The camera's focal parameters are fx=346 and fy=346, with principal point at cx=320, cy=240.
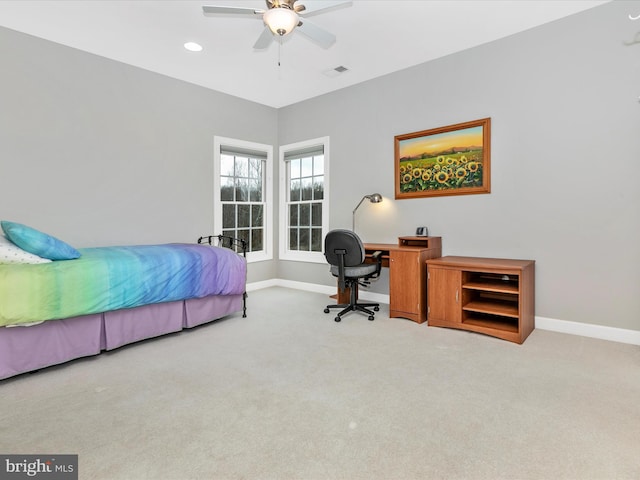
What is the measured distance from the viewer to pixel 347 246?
3531 millimetres

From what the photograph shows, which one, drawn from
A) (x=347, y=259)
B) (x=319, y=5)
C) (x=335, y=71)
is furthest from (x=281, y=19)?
(x=347, y=259)

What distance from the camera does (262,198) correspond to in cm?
536

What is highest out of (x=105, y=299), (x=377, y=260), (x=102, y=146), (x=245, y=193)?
(x=102, y=146)

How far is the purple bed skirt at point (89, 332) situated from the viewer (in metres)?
2.28

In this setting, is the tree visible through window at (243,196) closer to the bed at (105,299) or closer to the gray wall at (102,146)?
the gray wall at (102,146)

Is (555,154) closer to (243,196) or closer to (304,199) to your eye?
(304,199)

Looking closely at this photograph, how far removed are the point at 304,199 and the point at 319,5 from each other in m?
3.04

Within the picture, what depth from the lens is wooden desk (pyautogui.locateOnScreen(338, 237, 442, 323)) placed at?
11.6 feet

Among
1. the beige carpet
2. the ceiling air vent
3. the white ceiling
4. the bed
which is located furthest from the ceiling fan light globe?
the beige carpet

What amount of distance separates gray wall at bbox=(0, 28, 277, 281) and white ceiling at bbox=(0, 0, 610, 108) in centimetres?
24

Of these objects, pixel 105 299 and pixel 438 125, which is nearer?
pixel 105 299

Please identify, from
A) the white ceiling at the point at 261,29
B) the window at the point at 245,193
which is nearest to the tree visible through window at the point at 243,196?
the window at the point at 245,193

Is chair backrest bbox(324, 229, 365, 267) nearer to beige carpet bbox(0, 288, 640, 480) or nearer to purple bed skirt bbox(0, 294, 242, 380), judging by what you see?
beige carpet bbox(0, 288, 640, 480)

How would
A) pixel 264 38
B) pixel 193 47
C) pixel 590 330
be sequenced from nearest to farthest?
pixel 264 38, pixel 590 330, pixel 193 47
